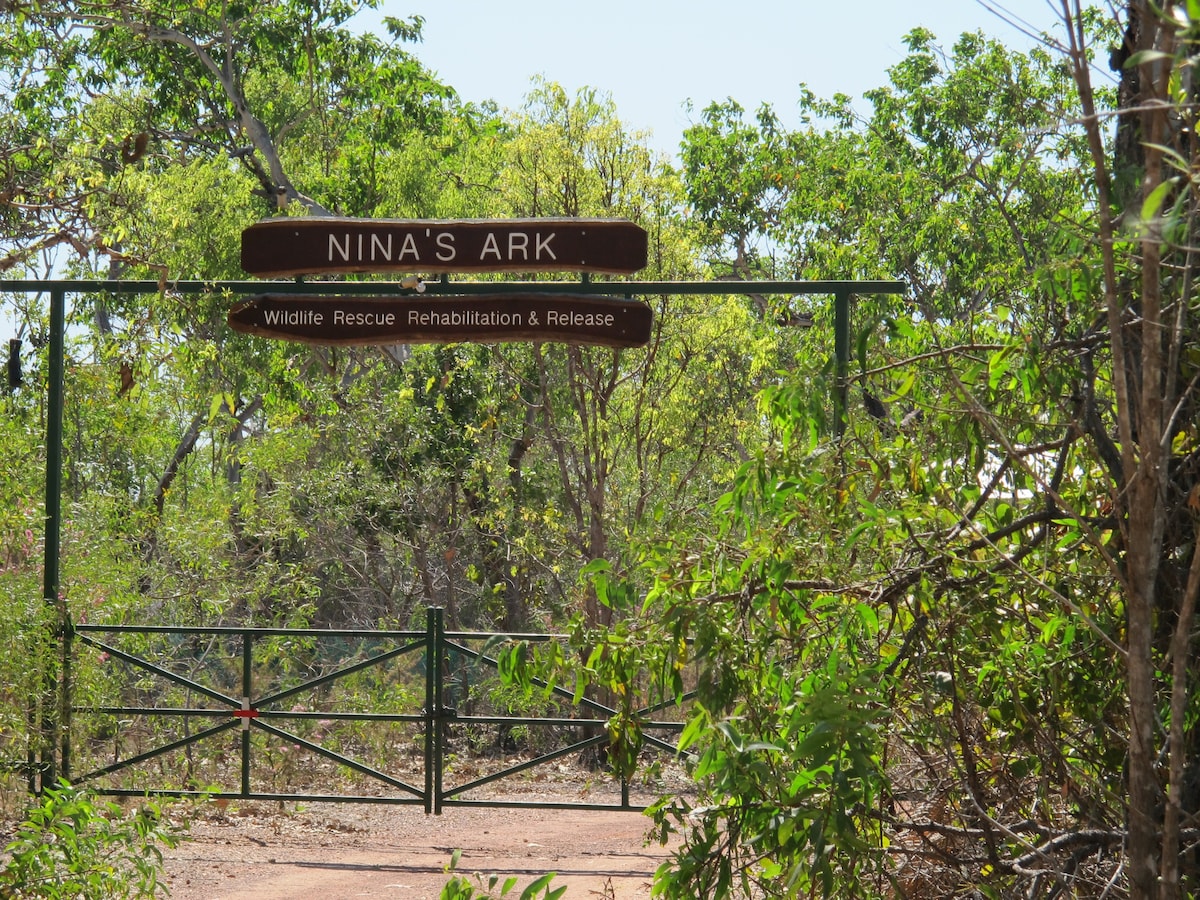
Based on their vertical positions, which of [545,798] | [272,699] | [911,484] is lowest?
[545,798]

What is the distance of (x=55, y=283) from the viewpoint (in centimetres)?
753

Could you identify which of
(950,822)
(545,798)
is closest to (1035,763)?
(950,822)

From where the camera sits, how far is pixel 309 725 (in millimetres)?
11422

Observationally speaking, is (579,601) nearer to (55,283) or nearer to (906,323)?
(55,283)

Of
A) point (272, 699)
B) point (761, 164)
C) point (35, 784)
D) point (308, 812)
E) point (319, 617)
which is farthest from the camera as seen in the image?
point (761, 164)

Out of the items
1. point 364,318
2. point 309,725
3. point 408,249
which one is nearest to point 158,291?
point 364,318

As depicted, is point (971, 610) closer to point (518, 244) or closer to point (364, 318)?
point (518, 244)

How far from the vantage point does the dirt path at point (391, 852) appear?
21.1ft

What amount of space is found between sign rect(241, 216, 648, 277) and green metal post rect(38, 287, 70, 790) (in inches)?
62.3

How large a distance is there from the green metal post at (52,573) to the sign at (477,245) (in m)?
1.58

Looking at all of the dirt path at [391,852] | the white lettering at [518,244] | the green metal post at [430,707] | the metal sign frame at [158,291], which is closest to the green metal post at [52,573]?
the metal sign frame at [158,291]

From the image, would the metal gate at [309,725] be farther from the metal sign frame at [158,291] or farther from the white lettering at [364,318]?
the white lettering at [364,318]

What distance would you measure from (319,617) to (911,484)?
1617 cm

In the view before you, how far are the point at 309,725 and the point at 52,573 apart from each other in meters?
4.36
